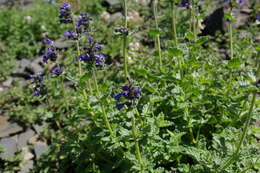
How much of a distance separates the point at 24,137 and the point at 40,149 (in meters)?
0.52

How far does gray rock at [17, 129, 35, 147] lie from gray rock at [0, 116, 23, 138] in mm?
130

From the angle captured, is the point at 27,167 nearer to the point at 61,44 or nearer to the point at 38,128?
the point at 38,128

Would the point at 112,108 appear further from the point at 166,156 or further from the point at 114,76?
the point at 114,76

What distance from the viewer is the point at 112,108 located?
3973 millimetres

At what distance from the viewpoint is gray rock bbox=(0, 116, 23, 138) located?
5680 millimetres

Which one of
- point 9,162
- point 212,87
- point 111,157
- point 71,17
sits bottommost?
point 9,162

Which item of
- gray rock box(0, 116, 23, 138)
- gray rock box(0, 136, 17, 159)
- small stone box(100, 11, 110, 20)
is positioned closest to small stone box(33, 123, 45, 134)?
gray rock box(0, 116, 23, 138)

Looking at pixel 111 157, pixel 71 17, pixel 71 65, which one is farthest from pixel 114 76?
pixel 71 17

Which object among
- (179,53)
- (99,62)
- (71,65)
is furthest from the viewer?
(71,65)

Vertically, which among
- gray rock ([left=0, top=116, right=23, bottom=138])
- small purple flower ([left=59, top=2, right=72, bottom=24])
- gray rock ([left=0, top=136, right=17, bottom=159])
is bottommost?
gray rock ([left=0, top=136, right=17, bottom=159])

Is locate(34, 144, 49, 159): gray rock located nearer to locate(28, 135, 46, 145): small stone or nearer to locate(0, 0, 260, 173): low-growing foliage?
locate(28, 135, 46, 145): small stone

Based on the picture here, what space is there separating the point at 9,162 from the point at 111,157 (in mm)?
1839

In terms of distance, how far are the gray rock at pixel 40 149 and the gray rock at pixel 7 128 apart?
0.63 metres

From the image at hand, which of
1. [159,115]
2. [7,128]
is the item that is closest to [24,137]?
[7,128]
